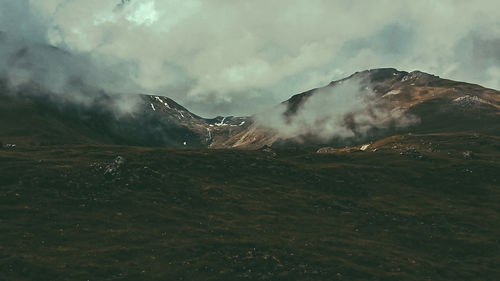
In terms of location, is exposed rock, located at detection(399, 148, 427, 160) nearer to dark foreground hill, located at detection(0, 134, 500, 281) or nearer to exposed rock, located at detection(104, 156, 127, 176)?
dark foreground hill, located at detection(0, 134, 500, 281)

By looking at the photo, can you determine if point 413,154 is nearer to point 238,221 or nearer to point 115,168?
point 238,221

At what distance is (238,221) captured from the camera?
203ft

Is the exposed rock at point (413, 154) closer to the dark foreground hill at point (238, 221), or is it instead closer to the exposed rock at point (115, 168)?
the dark foreground hill at point (238, 221)

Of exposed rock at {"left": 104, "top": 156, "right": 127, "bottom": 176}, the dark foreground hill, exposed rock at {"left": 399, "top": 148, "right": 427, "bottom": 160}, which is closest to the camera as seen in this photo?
the dark foreground hill

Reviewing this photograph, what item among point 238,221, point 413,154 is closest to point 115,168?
point 238,221

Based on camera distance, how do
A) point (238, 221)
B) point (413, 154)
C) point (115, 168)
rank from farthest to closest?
point (413, 154) → point (115, 168) → point (238, 221)

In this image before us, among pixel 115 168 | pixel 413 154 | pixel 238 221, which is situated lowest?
pixel 238 221

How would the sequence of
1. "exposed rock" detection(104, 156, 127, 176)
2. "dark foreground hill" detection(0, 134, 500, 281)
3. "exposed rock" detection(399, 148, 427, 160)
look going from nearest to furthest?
1. "dark foreground hill" detection(0, 134, 500, 281)
2. "exposed rock" detection(104, 156, 127, 176)
3. "exposed rock" detection(399, 148, 427, 160)

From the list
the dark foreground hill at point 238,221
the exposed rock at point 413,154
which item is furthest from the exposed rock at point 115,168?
the exposed rock at point 413,154

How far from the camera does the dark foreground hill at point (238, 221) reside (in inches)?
1704

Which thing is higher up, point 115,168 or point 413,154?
point 413,154

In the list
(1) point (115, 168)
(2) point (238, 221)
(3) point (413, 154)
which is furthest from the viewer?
(3) point (413, 154)

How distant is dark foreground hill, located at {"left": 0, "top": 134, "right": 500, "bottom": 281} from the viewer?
43281mm

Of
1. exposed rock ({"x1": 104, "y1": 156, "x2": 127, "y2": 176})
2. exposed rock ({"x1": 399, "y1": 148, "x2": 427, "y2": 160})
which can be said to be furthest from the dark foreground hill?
exposed rock ({"x1": 399, "y1": 148, "x2": 427, "y2": 160})
